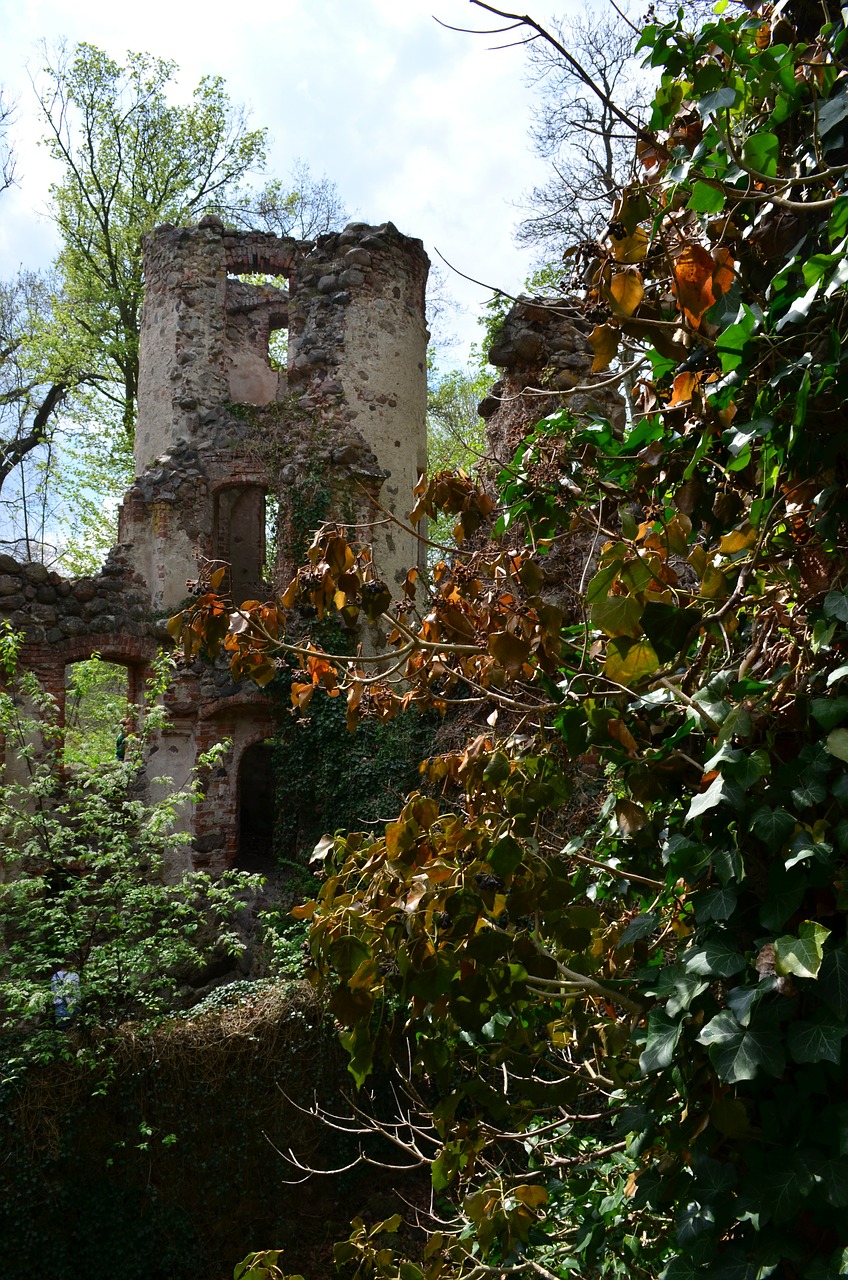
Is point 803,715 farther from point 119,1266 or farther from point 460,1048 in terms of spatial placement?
point 119,1266

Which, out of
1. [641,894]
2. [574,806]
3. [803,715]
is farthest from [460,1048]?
[574,806]

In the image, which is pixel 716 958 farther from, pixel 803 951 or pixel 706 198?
pixel 706 198

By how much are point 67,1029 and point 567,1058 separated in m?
4.64

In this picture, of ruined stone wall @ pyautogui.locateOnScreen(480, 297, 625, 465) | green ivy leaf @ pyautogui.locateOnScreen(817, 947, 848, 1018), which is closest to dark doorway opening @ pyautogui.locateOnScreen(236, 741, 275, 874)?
ruined stone wall @ pyautogui.locateOnScreen(480, 297, 625, 465)

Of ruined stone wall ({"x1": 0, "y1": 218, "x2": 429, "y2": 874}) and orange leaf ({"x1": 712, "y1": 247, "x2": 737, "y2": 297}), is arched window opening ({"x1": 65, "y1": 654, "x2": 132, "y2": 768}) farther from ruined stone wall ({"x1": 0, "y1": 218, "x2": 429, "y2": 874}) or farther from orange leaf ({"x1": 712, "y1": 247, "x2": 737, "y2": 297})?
orange leaf ({"x1": 712, "y1": 247, "x2": 737, "y2": 297})

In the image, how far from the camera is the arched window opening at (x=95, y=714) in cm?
805

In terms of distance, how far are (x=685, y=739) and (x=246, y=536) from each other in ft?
47.6

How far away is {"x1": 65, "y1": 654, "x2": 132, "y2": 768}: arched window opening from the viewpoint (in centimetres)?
805

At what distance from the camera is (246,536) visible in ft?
52.3

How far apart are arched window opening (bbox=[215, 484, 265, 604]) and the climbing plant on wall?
13.4 metres

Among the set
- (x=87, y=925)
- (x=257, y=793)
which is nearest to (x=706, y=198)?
(x=87, y=925)

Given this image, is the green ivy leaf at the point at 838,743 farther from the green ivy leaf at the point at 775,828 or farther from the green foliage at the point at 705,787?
the green ivy leaf at the point at 775,828

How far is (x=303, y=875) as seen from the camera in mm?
10188

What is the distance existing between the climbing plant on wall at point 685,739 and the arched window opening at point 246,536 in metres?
13.4
